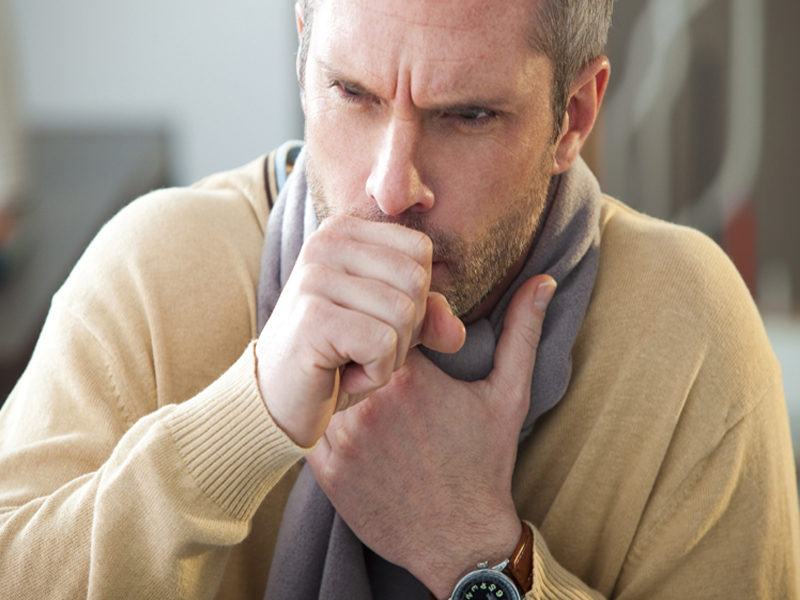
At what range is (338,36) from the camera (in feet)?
2.70

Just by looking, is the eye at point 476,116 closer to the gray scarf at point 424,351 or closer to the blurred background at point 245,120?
the gray scarf at point 424,351

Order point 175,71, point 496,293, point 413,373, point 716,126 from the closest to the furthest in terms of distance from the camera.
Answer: point 413,373 < point 496,293 < point 716,126 < point 175,71

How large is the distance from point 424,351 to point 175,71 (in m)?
2.83

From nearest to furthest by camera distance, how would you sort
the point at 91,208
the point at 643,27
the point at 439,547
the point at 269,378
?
1. the point at 269,378
2. the point at 439,547
3. the point at 91,208
4. the point at 643,27

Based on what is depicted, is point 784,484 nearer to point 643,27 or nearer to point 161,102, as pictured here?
point 643,27

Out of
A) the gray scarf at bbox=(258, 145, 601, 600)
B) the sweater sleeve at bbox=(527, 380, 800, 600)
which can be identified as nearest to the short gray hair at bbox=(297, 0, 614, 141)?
the gray scarf at bbox=(258, 145, 601, 600)

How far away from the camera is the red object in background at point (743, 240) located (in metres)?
2.91

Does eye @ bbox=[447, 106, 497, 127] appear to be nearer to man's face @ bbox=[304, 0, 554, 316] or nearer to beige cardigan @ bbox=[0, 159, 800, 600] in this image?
man's face @ bbox=[304, 0, 554, 316]

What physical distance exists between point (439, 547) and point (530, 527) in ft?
→ 0.36

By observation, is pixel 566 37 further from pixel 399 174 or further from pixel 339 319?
pixel 339 319

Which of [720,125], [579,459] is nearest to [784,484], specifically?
[579,459]

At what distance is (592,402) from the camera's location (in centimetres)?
101

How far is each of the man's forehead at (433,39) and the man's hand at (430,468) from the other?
1.06 feet

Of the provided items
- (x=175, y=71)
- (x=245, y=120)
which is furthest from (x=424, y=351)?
(x=175, y=71)
